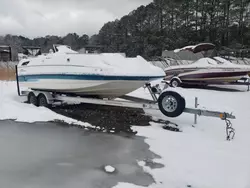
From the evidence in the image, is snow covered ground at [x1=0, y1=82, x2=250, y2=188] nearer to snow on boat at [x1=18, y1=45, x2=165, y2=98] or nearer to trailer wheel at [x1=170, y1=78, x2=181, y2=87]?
snow on boat at [x1=18, y1=45, x2=165, y2=98]

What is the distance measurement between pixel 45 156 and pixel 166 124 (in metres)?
2.95

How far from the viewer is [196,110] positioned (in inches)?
231

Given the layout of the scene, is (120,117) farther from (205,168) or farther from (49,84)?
(205,168)

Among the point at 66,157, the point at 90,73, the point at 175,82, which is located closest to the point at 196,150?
the point at 66,157

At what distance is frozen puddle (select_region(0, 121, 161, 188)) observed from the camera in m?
3.50

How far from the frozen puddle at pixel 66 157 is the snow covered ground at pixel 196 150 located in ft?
0.88

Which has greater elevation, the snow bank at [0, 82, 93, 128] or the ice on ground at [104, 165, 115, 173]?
the snow bank at [0, 82, 93, 128]

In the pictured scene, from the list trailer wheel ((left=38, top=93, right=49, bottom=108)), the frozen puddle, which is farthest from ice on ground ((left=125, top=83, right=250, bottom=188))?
trailer wheel ((left=38, top=93, right=49, bottom=108))

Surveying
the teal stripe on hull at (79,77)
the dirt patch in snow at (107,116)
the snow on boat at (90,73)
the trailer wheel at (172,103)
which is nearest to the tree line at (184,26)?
the teal stripe on hull at (79,77)

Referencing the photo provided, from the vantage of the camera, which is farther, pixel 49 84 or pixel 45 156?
pixel 49 84

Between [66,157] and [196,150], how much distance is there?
214 cm

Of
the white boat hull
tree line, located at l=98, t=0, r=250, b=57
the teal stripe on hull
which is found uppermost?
tree line, located at l=98, t=0, r=250, b=57

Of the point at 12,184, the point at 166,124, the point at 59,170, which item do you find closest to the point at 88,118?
the point at 166,124

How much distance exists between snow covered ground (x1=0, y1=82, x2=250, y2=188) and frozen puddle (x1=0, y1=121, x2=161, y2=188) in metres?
0.27
